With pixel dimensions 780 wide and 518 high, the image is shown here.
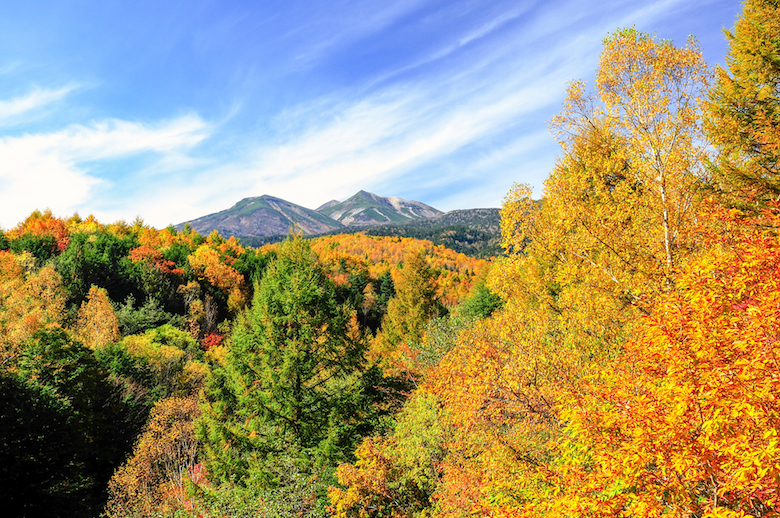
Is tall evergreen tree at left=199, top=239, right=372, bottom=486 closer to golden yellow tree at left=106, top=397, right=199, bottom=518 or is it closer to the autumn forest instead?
the autumn forest

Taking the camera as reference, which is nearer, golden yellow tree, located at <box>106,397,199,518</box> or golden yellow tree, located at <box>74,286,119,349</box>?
golden yellow tree, located at <box>106,397,199,518</box>

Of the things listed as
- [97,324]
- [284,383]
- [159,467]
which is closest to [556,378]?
[284,383]

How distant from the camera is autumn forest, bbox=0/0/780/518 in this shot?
589 cm

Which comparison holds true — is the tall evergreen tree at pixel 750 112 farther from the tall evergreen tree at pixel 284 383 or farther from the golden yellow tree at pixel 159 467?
the golden yellow tree at pixel 159 467

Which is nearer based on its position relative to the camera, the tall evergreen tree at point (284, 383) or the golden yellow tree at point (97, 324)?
the tall evergreen tree at point (284, 383)

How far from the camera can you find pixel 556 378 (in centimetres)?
1021

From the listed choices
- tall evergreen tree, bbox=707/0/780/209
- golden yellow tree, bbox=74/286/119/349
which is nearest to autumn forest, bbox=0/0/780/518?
tall evergreen tree, bbox=707/0/780/209

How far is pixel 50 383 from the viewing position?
69.7 feet

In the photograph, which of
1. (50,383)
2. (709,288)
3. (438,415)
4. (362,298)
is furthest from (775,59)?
(362,298)

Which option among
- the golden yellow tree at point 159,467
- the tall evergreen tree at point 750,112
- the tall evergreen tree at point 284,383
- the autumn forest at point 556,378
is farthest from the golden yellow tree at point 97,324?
the tall evergreen tree at point 750,112

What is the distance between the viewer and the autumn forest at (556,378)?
589cm

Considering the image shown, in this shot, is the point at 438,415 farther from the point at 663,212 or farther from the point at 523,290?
the point at 663,212

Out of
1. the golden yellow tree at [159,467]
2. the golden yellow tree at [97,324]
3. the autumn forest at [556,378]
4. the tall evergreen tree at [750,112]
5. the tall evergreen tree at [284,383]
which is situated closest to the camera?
the autumn forest at [556,378]

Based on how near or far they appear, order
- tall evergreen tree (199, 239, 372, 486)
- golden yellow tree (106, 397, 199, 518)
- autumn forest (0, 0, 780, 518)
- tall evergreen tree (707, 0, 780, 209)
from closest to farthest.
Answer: autumn forest (0, 0, 780, 518), tall evergreen tree (707, 0, 780, 209), tall evergreen tree (199, 239, 372, 486), golden yellow tree (106, 397, 199, 518)
